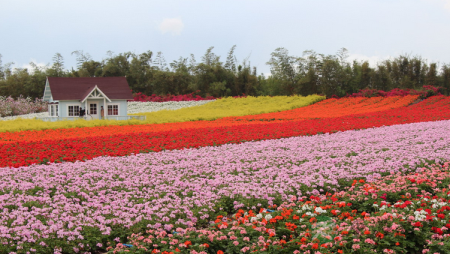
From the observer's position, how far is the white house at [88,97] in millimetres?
25047

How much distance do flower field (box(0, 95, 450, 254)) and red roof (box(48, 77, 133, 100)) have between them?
14.0m

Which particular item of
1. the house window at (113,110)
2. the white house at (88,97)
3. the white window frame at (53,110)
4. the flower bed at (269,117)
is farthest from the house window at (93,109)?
the flower bed at (269,117)

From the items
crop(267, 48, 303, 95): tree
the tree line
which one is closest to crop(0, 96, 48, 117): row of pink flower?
the tree line

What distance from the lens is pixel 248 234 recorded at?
4773 mm

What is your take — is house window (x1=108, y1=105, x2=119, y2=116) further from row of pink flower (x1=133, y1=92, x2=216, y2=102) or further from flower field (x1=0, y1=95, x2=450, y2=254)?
flower field (x1=0, y1=95, x2=450, y2=254)

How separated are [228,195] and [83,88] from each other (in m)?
23.1

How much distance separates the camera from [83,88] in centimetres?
2684

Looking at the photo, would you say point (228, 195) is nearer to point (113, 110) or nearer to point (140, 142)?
point (140, 142)

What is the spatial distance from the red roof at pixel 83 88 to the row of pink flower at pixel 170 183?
16.8m

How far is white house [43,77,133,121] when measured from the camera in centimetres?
2505

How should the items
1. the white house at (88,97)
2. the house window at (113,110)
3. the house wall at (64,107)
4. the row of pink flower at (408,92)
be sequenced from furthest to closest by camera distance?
the row of pink flower at (408,92)
the house window at (113,110)
the house wall at (64,107)
the white house at (88,97)

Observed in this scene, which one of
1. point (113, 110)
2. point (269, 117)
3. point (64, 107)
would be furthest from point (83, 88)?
point (269, 117)

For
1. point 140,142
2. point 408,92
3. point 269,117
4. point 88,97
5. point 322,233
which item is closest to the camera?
point 322,233

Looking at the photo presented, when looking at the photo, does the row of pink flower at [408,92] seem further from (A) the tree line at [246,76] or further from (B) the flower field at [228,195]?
(B) the flower field at [228,195]
